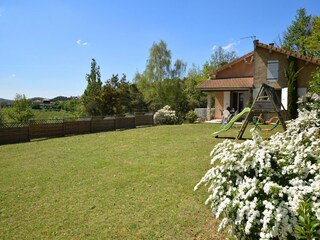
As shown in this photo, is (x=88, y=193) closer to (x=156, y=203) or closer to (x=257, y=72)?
(x=156, y=203)

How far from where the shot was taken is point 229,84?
21375 millimetres

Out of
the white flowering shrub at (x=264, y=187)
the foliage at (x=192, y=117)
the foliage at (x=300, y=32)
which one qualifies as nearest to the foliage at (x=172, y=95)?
the foliage at (x=192, y=117)

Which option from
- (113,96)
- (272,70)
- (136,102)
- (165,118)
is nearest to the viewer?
(272,70)

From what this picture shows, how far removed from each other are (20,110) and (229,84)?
2573 centimetres

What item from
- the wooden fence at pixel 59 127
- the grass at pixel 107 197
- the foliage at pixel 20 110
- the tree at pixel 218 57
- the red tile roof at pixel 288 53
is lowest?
the grass at pixel 107 197

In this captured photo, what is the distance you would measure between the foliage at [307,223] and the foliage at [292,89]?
17.7m

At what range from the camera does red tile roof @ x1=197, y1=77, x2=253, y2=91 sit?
67.4ft

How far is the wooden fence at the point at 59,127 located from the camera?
577 inches

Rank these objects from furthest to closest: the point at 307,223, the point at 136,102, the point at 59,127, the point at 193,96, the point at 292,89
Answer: the point at 193,96, the point at 136,102, the point at 292,89, the point at 59,127, the point at 307,223

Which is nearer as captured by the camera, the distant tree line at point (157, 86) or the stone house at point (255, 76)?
the stone house at point (255, 76)

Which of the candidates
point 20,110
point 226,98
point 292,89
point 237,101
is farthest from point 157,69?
point 292,89

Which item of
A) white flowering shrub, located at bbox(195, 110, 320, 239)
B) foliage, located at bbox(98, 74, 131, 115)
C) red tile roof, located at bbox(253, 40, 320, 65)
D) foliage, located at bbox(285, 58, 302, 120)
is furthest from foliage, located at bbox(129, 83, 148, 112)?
white flowering shrub, located at bbox(195, 110, 320, 239)

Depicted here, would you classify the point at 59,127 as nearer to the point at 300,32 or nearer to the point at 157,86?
the point at 157,86

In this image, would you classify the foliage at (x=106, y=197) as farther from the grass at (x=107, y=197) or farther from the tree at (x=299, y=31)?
the tree at (x=299, y=31)
